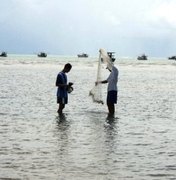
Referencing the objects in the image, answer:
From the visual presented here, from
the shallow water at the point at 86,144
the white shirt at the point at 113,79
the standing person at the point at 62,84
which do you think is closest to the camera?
the shallow water at the point at 86,144

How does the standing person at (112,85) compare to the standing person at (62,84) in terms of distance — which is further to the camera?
the standing person at (112,85)

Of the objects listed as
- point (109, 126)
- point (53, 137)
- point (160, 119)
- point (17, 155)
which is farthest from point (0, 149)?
point (160, 119)

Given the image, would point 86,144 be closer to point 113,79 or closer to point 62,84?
point 62,84

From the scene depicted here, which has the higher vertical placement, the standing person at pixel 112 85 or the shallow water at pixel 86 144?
the standing person at pixel 112 85

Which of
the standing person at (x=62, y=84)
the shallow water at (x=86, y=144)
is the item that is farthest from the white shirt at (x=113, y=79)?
the standing person at (x=62, y=84)

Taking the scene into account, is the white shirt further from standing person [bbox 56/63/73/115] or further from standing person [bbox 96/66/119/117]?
standing person [bbox 56/63/73/115]

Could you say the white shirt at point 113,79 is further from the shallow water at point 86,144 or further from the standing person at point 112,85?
the shallow water at point 86,144

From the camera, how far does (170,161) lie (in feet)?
31.1

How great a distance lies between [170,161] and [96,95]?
8.70m

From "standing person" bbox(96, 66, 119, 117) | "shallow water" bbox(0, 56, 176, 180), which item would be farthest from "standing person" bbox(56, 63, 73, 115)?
"standing person" bbox(96, 66, 119, 117)

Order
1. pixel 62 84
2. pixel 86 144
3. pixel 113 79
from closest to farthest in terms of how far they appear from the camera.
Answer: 1. pixel 86 144
2. pixel 62 84
3. pixel 113 79

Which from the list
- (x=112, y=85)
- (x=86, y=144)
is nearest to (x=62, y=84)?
(x=112, y=85)

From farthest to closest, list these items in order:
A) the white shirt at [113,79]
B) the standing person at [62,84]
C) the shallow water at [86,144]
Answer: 1. the white shirt at [113,79]
2. the standing person at [62,84]
3. the shallow water at [86,144]

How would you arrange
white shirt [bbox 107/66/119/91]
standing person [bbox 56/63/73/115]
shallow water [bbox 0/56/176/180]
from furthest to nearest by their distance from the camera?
1. white shirt [bbox 107/66/119/91]
2. standing person [bbox 56/63/73/115]
3. shallow water [bbox 0/56/176/180]
